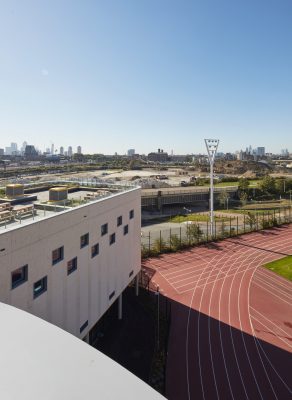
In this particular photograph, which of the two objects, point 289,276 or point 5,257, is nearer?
point 5,257

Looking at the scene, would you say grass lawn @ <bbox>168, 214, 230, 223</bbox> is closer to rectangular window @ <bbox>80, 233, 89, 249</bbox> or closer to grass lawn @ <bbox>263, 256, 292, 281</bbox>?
grass lawn @ <bbox>263, 256, 292, 281</bbox>

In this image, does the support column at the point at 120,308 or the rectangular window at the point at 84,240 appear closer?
the rectangular window at the point at 84,240

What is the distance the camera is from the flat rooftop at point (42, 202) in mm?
A: 13907

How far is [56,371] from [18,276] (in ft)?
27.4

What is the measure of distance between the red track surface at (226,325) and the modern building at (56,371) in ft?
47.3

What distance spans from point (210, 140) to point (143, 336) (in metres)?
33.9

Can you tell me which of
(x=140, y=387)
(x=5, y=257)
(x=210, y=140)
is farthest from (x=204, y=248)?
(x=140, y=387)

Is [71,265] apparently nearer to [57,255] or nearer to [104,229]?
[57,255]

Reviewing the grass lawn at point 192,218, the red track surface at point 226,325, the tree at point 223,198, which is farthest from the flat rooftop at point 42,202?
the tree at point 223,198

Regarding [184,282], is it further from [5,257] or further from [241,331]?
[5,257]

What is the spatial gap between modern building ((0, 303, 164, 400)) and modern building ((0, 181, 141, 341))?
20.8 ft

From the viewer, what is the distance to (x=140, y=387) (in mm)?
5129

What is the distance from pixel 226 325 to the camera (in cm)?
2481

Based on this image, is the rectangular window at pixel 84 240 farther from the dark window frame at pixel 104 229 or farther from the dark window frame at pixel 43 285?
the dark window frame at pixel 43 285
